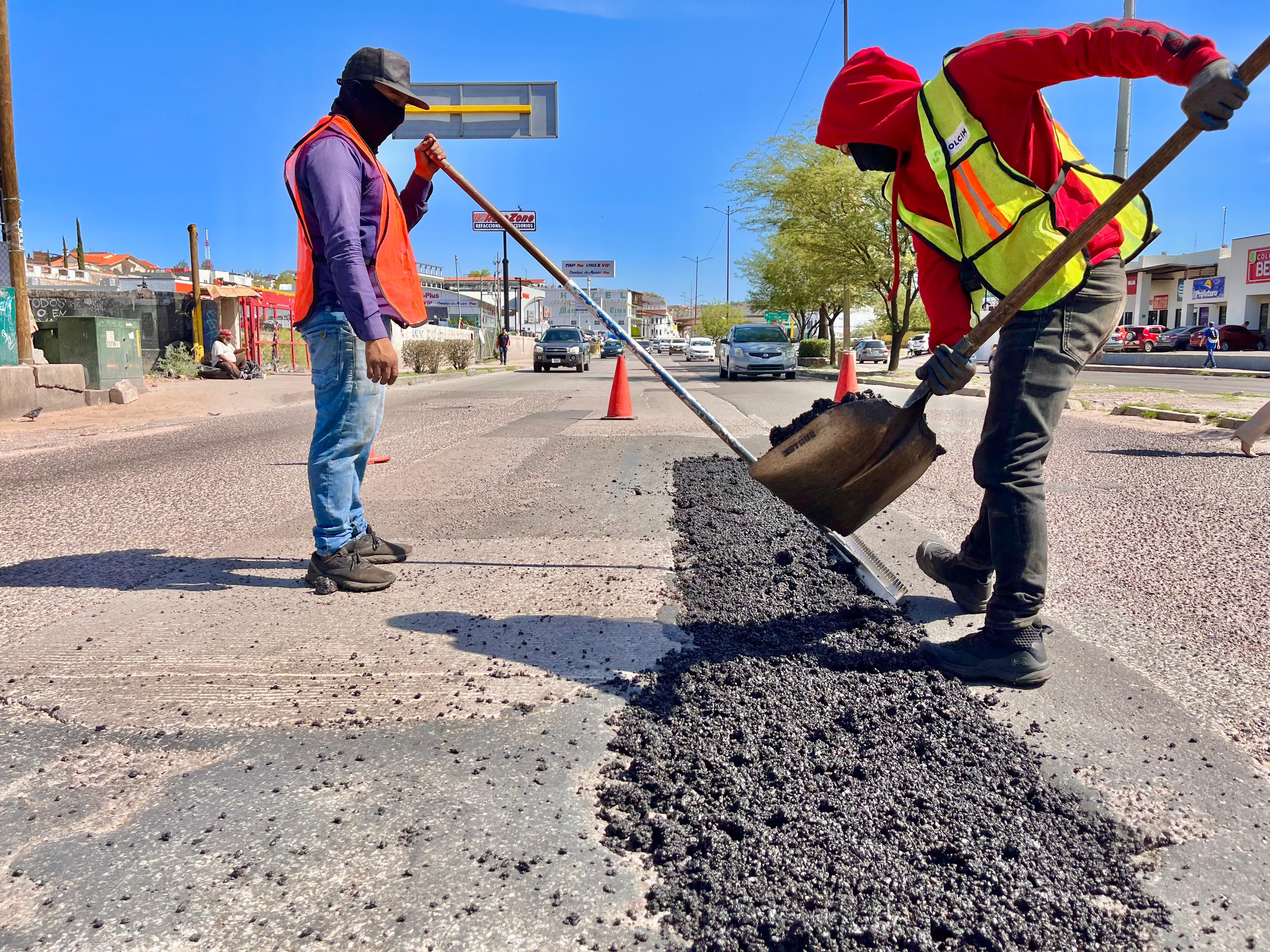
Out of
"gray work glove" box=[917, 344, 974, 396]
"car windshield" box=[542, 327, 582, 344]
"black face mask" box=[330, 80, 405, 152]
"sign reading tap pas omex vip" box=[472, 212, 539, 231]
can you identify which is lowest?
"gray work glove" box=[917, 344, 974, 396]

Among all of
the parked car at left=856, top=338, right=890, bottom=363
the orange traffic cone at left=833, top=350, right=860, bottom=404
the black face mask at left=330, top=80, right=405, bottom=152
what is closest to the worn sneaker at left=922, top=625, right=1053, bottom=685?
the black face mask at left=330, top=80, right=405, bottom=152

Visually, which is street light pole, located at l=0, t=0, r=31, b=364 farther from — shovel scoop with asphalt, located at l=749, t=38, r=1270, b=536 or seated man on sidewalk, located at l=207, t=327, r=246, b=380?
shovel scoop with asphalt, located at l=749, t=38, r=1270, b=536

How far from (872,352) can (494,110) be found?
106ft

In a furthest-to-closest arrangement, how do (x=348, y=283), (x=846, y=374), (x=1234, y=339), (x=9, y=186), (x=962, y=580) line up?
(x=1234, y=339), (x=9, y=186), (x=846, y=374), (x=348, y=283), (x=962, y=580)

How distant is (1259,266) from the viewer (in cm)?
4406

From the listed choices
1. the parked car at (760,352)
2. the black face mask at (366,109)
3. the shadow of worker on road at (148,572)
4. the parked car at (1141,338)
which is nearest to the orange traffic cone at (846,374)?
the black face mask at (366,109)

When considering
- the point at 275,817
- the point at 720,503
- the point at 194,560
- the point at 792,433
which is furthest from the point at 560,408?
the point at 275,817

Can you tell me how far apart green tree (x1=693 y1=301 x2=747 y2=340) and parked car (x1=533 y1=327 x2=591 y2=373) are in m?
62.6

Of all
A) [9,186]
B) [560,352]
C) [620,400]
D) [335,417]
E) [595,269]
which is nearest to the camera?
[335,417]

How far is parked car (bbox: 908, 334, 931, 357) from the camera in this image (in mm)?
38875

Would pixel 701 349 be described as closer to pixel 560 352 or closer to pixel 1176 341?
pixel 560 352

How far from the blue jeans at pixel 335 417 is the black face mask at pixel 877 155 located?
6.59 feet

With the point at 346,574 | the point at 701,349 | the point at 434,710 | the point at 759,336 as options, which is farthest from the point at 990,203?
the point at 701,349

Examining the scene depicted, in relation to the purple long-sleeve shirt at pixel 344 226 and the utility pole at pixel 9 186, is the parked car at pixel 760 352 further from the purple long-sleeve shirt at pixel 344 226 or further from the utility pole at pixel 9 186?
the purple long-sleeve shirt at pixel 344 226
